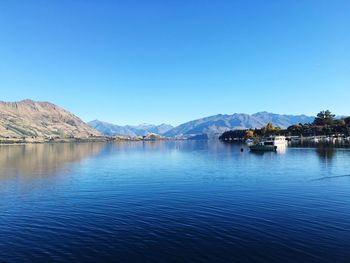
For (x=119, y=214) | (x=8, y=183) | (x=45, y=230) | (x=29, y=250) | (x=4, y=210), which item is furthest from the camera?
(x=8, y=183)

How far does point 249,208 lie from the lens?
53906 millimetres

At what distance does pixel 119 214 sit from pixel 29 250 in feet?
57.5

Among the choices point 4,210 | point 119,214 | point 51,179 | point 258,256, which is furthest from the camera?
point 51,179

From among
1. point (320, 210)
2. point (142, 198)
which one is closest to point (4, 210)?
point (142, 198)

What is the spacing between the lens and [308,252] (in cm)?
3359

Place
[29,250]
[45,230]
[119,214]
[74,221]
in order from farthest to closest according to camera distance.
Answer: [119,214], [74,221], [45,230], [29,250]

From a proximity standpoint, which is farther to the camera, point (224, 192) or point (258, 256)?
point (224, 192)

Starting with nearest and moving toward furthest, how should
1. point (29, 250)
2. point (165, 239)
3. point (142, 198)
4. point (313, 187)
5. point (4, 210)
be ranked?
1. point (29, 250)
2. point (165, 239)
3. point (4, 210)
4. point (142, 198)
5. point (313, 187)

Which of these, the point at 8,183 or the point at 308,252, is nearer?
the point at 308,252

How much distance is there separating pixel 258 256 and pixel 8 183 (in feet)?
255

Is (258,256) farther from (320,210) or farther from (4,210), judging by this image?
(4,210)

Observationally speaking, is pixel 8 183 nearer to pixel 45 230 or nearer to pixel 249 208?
pixel 45 230

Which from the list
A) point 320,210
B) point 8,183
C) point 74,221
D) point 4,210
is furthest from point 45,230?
point 8,183

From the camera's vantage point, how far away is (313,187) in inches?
2955
